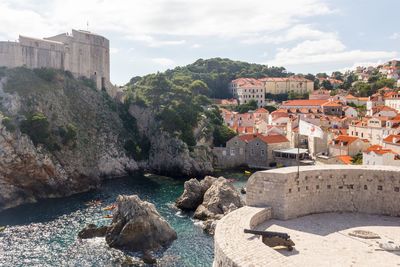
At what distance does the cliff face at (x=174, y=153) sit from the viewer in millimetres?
53438

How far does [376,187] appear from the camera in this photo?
19.0 meters

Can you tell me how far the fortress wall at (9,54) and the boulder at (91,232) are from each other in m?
31.9

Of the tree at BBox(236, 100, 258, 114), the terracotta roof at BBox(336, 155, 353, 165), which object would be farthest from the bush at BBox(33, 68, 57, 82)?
the tree at BBox(236, 100, 258, 114)

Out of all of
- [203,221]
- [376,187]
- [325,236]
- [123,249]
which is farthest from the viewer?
[203,221]

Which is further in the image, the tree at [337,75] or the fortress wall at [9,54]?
the tree at [337,75]

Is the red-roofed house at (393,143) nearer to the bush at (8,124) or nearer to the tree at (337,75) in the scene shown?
the bush at (8,124)

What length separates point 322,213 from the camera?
19047 millimetres

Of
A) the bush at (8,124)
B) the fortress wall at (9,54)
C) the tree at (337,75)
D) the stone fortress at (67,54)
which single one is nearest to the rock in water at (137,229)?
the bush at (8,124)

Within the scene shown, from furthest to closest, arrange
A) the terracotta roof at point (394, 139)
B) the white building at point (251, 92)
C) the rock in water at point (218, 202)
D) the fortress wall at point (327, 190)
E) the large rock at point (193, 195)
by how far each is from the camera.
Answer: the white building at point (251, 92) → the terracotta roof at point (394, 139) → the large rock at point (193, 195) → the rock in water at point (218, 202) → the fortress wall at point (327, 190)

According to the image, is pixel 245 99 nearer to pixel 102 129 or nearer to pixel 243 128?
pixel 243 128

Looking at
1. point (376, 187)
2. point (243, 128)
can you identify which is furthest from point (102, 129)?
point (376, 187)

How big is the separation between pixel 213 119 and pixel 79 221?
3481 cm

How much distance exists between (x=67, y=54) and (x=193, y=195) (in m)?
33.6

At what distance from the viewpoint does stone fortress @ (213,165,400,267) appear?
1342cm
